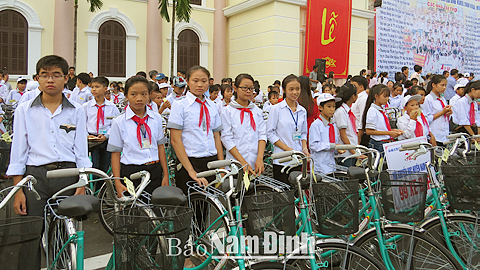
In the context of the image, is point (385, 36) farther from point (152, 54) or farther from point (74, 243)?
point (74, 243)

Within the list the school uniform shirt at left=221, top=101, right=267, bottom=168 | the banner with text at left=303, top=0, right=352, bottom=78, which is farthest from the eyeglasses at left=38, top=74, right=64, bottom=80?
the banner with text at left=303, top=0, right=352, bottom=78

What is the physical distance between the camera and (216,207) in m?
3.12

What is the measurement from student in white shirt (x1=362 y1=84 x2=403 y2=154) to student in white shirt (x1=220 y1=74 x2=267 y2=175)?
1.95 metres

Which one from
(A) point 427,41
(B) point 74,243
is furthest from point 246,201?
(A) point 427,41

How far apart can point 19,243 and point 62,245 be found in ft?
2.43

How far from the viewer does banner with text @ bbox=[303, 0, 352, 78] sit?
648 inches

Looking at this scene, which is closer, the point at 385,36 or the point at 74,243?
the point at 74,243

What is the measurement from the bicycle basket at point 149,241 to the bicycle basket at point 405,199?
1545 mm

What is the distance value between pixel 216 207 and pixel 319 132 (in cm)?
186

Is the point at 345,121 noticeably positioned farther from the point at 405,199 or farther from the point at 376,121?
the point at 405,199

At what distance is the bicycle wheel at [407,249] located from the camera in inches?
108

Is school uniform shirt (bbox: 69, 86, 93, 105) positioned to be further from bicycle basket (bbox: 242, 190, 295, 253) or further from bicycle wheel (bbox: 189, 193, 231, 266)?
bicycle basket (bbox: 242, 190, 295, 253)

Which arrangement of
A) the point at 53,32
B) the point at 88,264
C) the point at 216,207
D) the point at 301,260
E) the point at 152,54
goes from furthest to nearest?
1. the point at 152,54
2. the point at 53,32
3. the point at 88,264
4. the point at 216,207
5. the point at 301,260

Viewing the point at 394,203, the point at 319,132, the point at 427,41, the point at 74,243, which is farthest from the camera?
the point at 427,41
